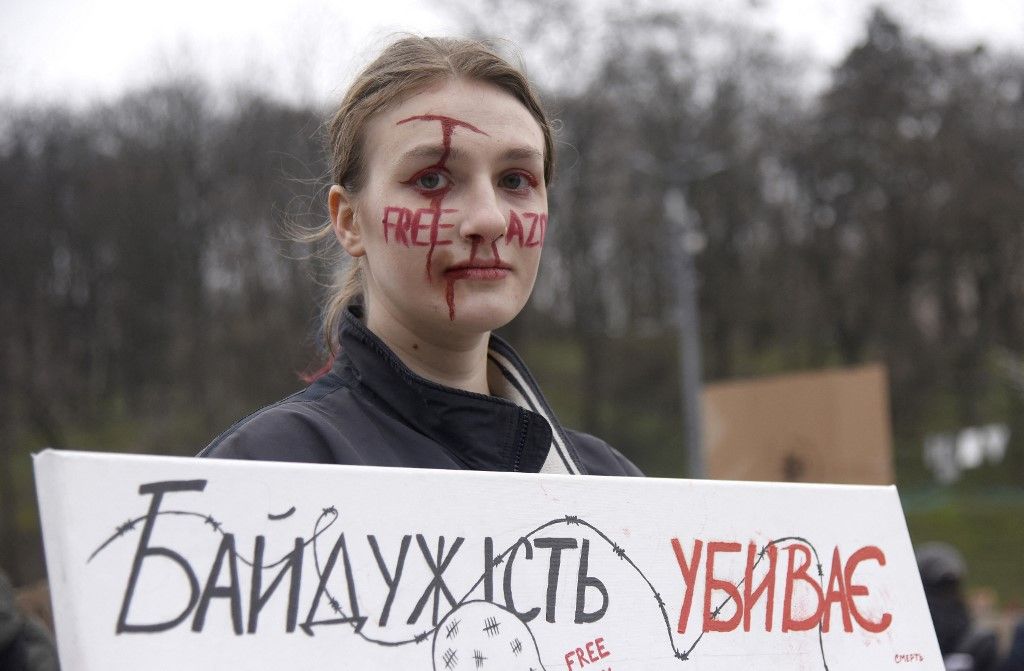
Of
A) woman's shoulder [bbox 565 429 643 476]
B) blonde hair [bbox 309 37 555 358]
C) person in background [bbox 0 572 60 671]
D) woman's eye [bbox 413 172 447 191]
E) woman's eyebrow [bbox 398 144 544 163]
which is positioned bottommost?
person in background [bbox 0 572 60 671]

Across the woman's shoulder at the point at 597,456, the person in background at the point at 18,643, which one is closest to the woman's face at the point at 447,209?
the woman's shoulder at the point at 597,456

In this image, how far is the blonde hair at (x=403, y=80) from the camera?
1.83m

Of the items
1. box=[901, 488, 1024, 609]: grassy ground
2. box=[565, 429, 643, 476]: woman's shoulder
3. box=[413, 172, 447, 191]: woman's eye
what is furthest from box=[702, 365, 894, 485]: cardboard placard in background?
box=[901, 488, 1024, 609]: grassy ground

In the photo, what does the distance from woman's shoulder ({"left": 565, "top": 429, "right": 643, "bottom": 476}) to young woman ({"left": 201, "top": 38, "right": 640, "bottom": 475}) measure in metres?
0.16

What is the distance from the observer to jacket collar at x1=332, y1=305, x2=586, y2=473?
1.78 m

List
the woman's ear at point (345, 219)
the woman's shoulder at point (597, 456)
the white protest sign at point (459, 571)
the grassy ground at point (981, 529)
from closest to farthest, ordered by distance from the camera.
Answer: the white protest sign at point (459, 571), the woman's ear at point (345, 219), the woman's shoulder at point (597, 456), the grassy ground at point (981, 529)

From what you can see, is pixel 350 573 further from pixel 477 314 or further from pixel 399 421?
pixel 477 314

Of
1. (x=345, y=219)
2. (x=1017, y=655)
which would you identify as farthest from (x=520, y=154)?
(x=1017, y=655)

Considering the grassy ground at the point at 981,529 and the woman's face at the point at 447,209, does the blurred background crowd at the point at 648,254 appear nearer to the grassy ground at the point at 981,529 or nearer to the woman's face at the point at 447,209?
the grassy ground at the point at 981,529

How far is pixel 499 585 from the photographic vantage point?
159 cm

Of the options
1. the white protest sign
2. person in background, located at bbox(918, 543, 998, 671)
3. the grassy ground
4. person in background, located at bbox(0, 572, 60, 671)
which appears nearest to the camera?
the white protest sign

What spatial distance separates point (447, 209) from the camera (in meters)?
1.79

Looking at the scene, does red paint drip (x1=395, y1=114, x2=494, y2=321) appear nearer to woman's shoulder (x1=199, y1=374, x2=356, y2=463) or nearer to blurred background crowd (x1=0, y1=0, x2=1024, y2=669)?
woman's shoulder (x1=199, y1=374, x2=356, y2=463)

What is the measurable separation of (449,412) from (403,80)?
49cm
